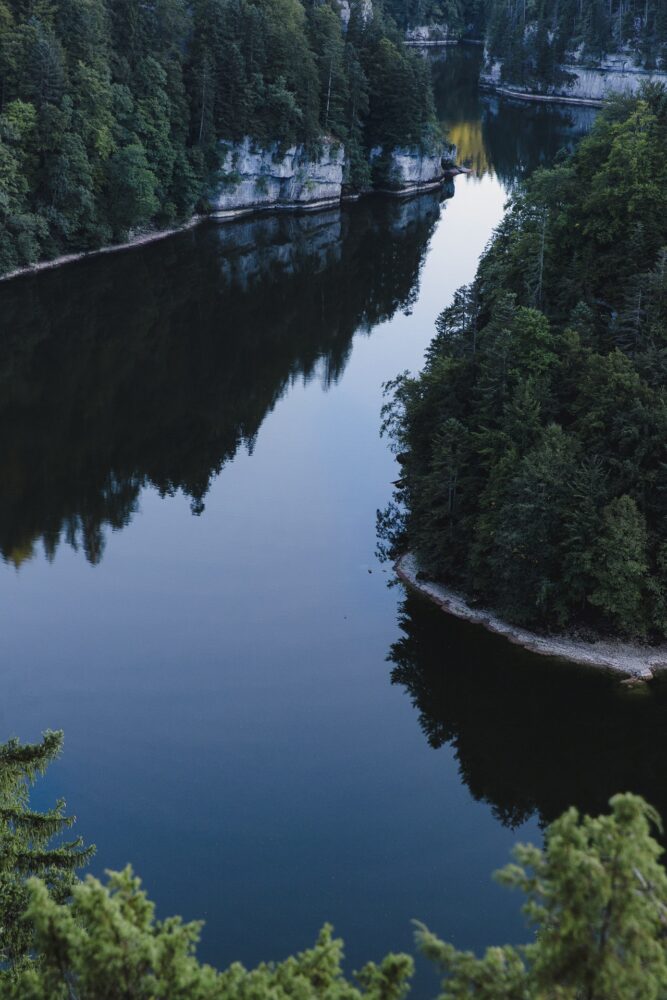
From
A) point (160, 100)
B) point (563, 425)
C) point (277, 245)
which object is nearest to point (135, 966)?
point (563, 425)

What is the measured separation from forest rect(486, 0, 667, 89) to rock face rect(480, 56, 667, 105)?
0.91 m

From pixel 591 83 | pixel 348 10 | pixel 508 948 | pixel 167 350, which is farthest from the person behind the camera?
pixel 591 83

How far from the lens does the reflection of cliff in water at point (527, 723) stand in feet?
105

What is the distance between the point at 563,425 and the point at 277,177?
216 feet

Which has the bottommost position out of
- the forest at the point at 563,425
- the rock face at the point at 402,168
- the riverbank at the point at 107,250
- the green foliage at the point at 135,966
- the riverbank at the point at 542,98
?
the green foliage at the point at 135,966

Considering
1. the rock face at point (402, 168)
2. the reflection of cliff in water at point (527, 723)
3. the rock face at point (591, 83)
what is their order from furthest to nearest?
the rock face at point (591, 83)
the rock face at point (402, 168)
the reflection of cliff in water at point (527, 723)

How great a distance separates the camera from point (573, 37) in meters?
163

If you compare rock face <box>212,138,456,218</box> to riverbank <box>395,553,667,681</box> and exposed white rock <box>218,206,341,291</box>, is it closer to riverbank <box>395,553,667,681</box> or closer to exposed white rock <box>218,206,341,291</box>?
exposed white rock <box>218,206,341,291</box>

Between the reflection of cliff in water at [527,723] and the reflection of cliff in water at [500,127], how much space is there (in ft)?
263

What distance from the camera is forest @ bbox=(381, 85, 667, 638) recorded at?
36.9m

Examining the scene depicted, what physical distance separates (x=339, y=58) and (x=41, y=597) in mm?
79806

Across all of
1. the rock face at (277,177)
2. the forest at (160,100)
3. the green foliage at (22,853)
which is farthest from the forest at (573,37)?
the green foliage at (22,853)

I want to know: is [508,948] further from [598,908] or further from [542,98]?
[542,98]

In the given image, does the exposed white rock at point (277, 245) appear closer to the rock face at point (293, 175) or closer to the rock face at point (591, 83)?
the rock face at point (293, 175)
